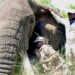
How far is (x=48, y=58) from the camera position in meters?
3.44

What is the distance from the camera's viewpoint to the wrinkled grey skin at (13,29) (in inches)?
127

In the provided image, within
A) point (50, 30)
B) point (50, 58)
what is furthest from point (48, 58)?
point (50, 30)

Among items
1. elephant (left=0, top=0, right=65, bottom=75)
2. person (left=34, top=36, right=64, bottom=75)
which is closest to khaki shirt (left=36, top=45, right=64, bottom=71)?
person (left=34, top=36, right=64, bottom=75)

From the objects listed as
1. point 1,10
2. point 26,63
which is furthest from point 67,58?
point 1,10

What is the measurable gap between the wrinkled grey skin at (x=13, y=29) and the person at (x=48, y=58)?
10cm

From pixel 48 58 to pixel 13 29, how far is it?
0.29 meters

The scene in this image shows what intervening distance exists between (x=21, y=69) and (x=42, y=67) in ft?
0.51

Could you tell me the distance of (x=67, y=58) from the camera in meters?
3.46

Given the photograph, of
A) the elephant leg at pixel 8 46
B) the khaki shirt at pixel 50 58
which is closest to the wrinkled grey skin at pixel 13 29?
the elephant leg at pixel 8 46

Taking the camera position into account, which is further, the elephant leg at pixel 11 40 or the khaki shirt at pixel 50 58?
the khaki shirt at pixel 50 58

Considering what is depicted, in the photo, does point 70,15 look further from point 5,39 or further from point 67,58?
point 5,39

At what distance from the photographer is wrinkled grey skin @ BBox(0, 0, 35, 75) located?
3.22 meters

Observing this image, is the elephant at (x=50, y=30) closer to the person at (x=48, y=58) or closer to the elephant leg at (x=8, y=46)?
the person at (x=48, y=58)

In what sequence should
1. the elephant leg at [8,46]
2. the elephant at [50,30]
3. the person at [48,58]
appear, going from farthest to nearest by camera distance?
1. the elephant at [50,30]
2. the person at [48,58]
3. the elephant leg at [8,46]
